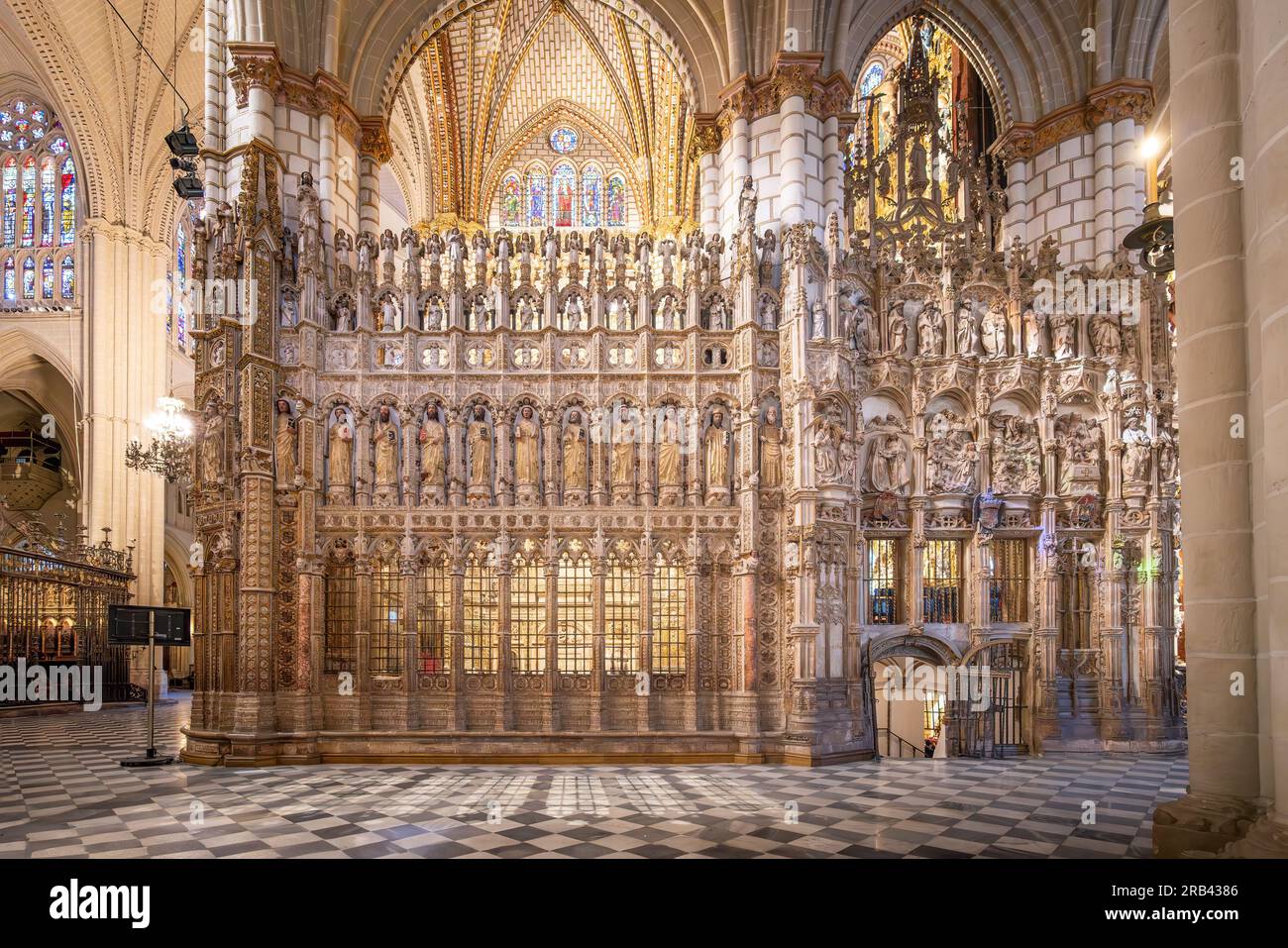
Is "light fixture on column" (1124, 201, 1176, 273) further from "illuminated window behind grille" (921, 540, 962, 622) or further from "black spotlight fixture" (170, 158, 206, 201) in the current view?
"black spotlight fixture" (170, 158, 206, 201)

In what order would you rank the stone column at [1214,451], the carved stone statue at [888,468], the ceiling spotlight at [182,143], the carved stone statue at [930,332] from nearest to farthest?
the stone column at [1214,451] → the ceiling spotlight at [182,143] → the carved stone statue at [888,468] → the carved stone statue at [930,332]

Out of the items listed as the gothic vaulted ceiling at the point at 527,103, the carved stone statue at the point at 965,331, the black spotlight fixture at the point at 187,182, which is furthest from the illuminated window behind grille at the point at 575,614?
the gothic vaulted ceiling at the point at 527,103

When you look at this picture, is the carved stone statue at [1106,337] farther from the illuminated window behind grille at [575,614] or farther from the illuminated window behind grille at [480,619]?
the illuminated window behind grille at [480,619]

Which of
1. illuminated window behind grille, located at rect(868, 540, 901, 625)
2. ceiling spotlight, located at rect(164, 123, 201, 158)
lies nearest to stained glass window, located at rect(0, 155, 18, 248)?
ceiling spotlight, located at rect(164, 123, 201, 158)

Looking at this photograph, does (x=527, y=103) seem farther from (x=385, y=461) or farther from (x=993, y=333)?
(x=993, y=333)

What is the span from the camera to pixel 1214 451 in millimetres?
7473

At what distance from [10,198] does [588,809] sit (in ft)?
124

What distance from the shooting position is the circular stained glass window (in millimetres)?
34281

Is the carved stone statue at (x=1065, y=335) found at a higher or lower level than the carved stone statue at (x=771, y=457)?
higher

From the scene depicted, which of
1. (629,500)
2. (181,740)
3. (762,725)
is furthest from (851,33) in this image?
(181,740)

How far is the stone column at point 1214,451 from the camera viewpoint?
7.23 m

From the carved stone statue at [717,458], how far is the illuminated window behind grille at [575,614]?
2.88m

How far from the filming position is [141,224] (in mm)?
34125

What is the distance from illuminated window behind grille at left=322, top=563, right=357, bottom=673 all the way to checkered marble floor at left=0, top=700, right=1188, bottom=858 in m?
2.07
